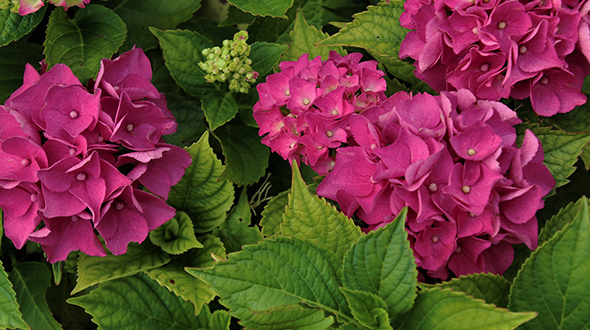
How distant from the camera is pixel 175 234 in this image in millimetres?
846

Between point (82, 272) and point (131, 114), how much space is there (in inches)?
10.6

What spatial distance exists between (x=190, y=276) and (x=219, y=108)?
323 mm

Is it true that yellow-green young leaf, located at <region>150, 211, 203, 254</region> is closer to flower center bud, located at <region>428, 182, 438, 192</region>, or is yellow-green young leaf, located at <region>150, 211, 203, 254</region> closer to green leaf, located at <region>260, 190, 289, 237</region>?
green leaf, located at <region>260, 190, 289, 237</region>

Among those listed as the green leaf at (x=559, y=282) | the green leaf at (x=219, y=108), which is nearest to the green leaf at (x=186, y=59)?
the green leaf at (x=219, y=108)

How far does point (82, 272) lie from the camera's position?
0.75 m

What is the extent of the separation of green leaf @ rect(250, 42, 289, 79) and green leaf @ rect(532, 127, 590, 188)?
49cm

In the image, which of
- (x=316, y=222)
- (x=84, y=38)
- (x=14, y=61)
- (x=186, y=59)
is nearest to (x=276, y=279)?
(x=316, y=222)

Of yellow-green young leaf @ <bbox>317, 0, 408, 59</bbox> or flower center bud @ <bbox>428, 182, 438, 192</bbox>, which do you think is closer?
flower center bud @ <bbox>428, 182, 438, 192</bbox>

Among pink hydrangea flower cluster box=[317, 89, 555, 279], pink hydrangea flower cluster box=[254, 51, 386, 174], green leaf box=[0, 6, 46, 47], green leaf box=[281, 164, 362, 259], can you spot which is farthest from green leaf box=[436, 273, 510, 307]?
green leaf box=[0, 6, 46, 47]

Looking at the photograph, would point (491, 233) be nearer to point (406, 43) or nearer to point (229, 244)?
point (406, 43)

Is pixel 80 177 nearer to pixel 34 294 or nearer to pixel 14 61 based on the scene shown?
pixel 34 294

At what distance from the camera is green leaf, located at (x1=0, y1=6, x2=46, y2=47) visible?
0.86m

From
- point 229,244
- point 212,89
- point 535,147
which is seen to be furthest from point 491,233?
point 212,89

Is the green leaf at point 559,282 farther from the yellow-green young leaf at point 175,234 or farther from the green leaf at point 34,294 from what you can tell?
the green leaf at point 34,294
